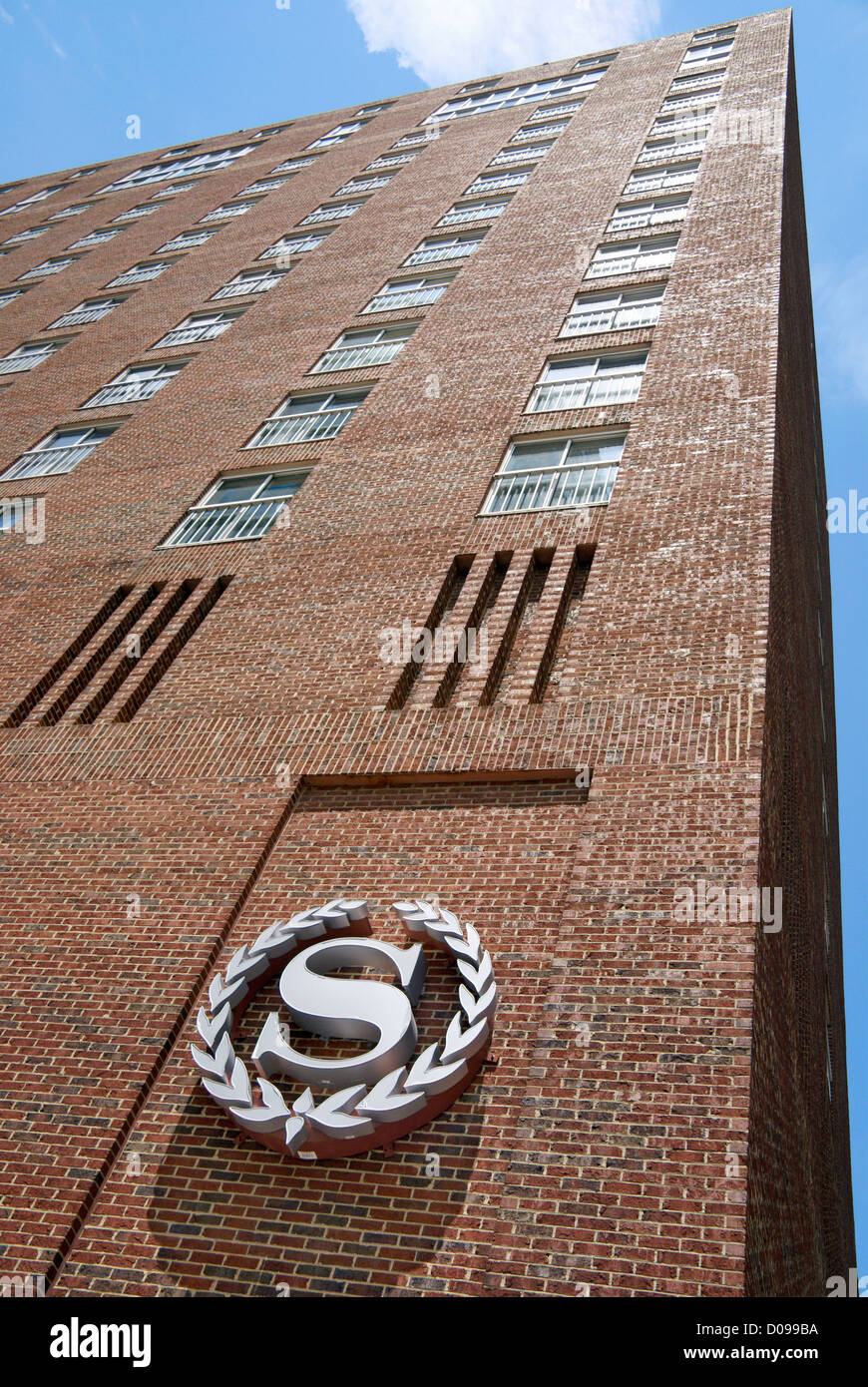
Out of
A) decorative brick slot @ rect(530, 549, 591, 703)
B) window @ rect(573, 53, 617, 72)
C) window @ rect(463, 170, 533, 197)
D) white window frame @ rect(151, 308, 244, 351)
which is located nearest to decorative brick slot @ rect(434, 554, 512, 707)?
decorative brick slot @ rect(530, 549, 591, 703)

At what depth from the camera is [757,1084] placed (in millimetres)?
7070

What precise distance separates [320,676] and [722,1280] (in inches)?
279

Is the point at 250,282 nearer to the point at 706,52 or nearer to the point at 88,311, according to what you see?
the point at 88,311

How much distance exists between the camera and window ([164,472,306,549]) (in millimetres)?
14914

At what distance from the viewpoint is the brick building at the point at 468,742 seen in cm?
679

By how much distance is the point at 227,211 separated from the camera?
3303 centimetres

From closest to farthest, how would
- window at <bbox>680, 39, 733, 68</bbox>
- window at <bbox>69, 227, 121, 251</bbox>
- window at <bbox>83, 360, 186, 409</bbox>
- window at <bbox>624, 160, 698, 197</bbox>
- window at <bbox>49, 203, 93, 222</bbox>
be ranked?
window at <bbox>83, 360, 186, 409</bbox>, window at <bbox>624, 160, 698, 197</bbox>, window at <bbox>680, 39, 733, 68</bbox>, window at <bbox>69, 227, 121, 251</bbox>, window at <bbox>49, 203, 93, 222</bbox>

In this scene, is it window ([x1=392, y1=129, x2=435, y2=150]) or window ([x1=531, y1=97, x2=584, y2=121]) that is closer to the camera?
window ([x1=531, y1=97, x2=584, y2=121])

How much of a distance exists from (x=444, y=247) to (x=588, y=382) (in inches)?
365

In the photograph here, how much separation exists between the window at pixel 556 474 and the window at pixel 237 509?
3287 mm

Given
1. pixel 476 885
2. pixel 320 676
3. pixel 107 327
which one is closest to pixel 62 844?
pixel 320 676

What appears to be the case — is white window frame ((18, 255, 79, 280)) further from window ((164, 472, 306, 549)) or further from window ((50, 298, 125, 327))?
window ((164, 472, 306, 549))

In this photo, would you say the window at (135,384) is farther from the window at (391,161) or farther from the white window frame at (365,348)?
the window at (391,161)

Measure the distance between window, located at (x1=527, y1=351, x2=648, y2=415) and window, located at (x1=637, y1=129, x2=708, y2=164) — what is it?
9.85 metres
